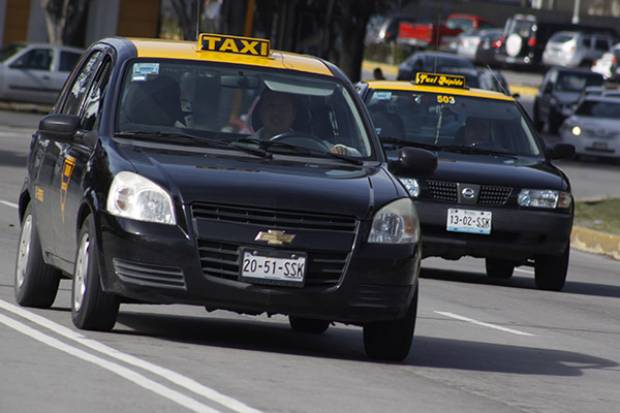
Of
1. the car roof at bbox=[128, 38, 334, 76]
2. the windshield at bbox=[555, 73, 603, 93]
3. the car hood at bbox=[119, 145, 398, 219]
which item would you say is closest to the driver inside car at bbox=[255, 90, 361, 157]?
the car roof at bbox=[128, 38, 334, 76]

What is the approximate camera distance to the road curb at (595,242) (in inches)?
847

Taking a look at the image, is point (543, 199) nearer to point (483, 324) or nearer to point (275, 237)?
point (483, 324)

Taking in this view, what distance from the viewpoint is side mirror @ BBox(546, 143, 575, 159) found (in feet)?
53.4

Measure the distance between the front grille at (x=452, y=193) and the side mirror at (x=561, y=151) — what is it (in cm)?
110

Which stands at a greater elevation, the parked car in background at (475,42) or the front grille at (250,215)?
the front grille at (250,215)

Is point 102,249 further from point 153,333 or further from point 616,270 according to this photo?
point 616,270

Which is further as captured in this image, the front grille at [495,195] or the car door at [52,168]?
the front grille at [495,195]

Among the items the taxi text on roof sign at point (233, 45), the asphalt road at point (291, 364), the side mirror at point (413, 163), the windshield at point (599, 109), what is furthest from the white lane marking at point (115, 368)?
the windshield at point (599, 109)

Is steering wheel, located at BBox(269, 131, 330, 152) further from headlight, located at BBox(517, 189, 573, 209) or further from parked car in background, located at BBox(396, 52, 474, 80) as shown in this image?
parked car in background, located at BBox(396, 52, 474, 80)

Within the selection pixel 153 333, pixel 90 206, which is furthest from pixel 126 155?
pixel 153 333

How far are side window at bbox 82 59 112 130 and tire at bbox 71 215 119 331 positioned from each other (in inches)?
34.9

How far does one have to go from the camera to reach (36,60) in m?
40.5

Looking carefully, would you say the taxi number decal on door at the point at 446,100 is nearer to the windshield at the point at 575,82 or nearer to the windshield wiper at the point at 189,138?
the windshield wiper at the point at 189,138

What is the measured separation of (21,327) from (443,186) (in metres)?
6.27
